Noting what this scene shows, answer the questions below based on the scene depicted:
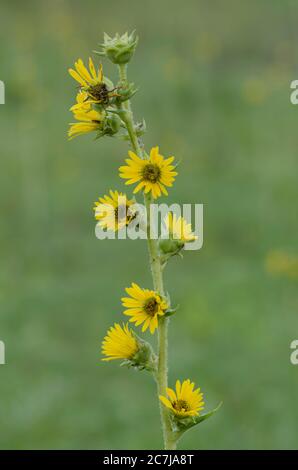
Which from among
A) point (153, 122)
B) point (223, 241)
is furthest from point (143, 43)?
point (223, 241)

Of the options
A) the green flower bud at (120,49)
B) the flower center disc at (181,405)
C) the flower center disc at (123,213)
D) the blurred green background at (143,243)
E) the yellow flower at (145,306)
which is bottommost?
the flower center disc at (181,405)

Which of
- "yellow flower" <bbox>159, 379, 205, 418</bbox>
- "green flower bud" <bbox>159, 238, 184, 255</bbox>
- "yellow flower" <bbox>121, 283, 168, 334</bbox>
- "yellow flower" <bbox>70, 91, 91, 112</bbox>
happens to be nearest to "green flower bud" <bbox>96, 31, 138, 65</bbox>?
"yellow flower" <bbox>70, 91, 91, 112</bbox>

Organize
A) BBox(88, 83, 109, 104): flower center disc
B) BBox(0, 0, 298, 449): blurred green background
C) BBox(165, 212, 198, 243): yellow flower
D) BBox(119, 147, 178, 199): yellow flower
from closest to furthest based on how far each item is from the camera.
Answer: BBox(119, 147, 178, 199): yellow flower, BBox(88, 83, 109, 104): flower center disc, BBox(165, 212, 198, 243): yellow flower, BBox(0, 0, 298, 449): blurred green background

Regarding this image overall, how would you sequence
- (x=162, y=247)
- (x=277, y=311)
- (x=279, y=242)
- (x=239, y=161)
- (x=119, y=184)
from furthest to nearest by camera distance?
(x=239, y=161)
(x=119, y=184)
(x=279, y=242)
(x=277, y=311)
(x=162, y=247)

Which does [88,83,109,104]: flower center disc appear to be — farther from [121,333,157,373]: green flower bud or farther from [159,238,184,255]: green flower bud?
[121,333,157,373]: green flower bud

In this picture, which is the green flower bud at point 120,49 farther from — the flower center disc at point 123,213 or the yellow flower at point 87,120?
the flower center disc at point 123,213

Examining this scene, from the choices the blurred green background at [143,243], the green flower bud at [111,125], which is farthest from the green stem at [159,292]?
the blurred green background at [143,243]

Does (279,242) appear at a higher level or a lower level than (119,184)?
lower

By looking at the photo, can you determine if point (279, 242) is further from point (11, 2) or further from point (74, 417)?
point (11, 2)
